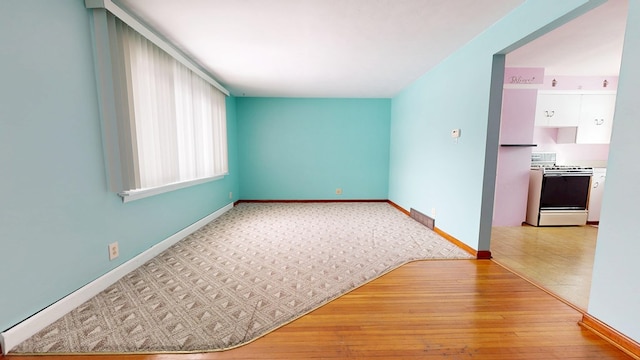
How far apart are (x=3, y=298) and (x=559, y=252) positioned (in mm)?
4932

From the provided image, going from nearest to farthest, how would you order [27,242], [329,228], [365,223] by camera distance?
[27,242] → [329,228] → [365,223]

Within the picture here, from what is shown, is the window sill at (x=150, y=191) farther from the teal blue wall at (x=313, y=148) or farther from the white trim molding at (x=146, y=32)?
the teal blue wall at (x=313, y=148)

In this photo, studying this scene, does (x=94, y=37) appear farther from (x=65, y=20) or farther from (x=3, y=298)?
(x=3, y=298)

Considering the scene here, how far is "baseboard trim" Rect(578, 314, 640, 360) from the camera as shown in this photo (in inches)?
52.1

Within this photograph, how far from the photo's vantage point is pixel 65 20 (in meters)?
1.71

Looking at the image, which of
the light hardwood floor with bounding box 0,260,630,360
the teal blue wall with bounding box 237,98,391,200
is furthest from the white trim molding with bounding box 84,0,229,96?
the light hardwood floor with bounding box 0,260,630,360

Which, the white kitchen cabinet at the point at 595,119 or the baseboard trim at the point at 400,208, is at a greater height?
the white kitchen cabinet at the point at 595,119

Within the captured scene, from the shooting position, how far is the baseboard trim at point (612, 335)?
4.34 feet

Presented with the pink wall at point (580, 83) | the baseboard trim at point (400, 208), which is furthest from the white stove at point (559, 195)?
the baseboard trim at point (400, 208)

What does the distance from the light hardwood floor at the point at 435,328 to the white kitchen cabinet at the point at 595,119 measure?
3746mm

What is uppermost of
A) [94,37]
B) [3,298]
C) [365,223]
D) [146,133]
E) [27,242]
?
[94,37]

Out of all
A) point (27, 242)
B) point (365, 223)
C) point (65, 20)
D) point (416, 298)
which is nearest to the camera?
point (27, 242)

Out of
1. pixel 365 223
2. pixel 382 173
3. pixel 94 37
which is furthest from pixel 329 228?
pixel 94 37

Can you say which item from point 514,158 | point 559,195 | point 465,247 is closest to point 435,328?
point 465,247
